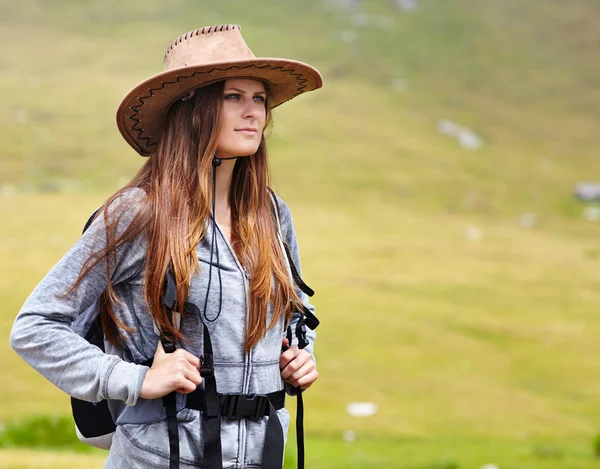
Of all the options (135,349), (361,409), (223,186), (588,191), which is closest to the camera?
(135,349)

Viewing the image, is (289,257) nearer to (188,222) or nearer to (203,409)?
(188,222)

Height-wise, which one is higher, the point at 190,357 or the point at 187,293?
the point at 187,293

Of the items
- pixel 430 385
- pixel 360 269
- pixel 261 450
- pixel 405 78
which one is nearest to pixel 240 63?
pixel 261 450

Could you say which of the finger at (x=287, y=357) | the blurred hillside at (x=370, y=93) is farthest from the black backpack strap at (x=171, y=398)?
the blurred hillside at (x=370, y=93)

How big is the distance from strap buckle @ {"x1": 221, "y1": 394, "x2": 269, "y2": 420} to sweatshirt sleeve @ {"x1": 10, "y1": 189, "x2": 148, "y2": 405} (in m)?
0.29

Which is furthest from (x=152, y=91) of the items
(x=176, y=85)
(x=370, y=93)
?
(x=370, y=93)

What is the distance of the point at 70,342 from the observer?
270 centimetres

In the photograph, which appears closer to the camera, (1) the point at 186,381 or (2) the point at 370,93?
(1) the point at 186,381

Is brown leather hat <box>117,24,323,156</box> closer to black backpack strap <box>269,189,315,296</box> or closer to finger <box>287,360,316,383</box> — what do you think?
→ black backpack strap <box>269,189,315,296</box>

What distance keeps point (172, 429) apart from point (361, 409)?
1177 centimetres

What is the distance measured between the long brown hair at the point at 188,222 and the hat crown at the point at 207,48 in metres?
0.10

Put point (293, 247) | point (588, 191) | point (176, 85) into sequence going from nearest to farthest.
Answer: point (176, 85), point (293, 247), point (588, 191)

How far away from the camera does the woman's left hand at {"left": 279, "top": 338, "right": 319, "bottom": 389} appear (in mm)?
3039

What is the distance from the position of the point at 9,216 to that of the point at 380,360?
17708mm
